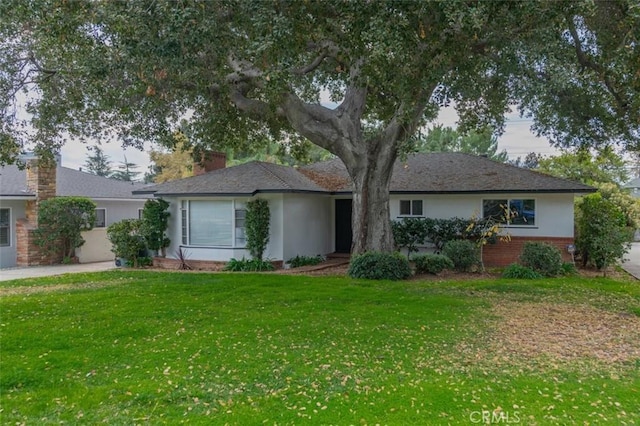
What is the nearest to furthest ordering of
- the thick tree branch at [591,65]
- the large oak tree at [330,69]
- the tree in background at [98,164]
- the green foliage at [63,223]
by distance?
the large oak tree at [330,69] < the thick tree branch at [591,65] < the green foliage at [63,223] < the tree in background at [98,164]

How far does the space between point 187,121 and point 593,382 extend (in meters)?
12.5

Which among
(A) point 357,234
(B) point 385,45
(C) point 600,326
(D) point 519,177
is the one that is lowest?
(C) point 600,326

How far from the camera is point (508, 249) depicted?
15008 mm

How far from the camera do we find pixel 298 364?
5352 millimetres

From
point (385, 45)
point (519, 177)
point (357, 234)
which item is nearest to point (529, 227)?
point (519, 177)

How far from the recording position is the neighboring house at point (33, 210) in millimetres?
Result: 16422

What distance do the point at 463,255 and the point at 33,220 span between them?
15459 mm

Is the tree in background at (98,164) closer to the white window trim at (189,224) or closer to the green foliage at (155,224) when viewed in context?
the green foliage at (155,224)

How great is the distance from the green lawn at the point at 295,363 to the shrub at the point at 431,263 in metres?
3.31

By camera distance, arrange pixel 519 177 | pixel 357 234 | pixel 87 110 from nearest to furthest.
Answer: pixel 87 110 → pixel 357 234 → pixel 519 177

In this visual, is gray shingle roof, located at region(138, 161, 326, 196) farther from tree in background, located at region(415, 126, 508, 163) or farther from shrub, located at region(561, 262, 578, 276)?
tree in background, located at region(415, 126, 508, 163)

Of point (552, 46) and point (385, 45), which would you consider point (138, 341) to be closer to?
point (385, 45)

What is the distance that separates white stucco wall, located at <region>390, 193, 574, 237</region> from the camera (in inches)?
572

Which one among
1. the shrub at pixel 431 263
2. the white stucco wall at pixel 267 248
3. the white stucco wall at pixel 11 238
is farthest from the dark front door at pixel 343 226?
the white stucco wall at pixel 11 238
